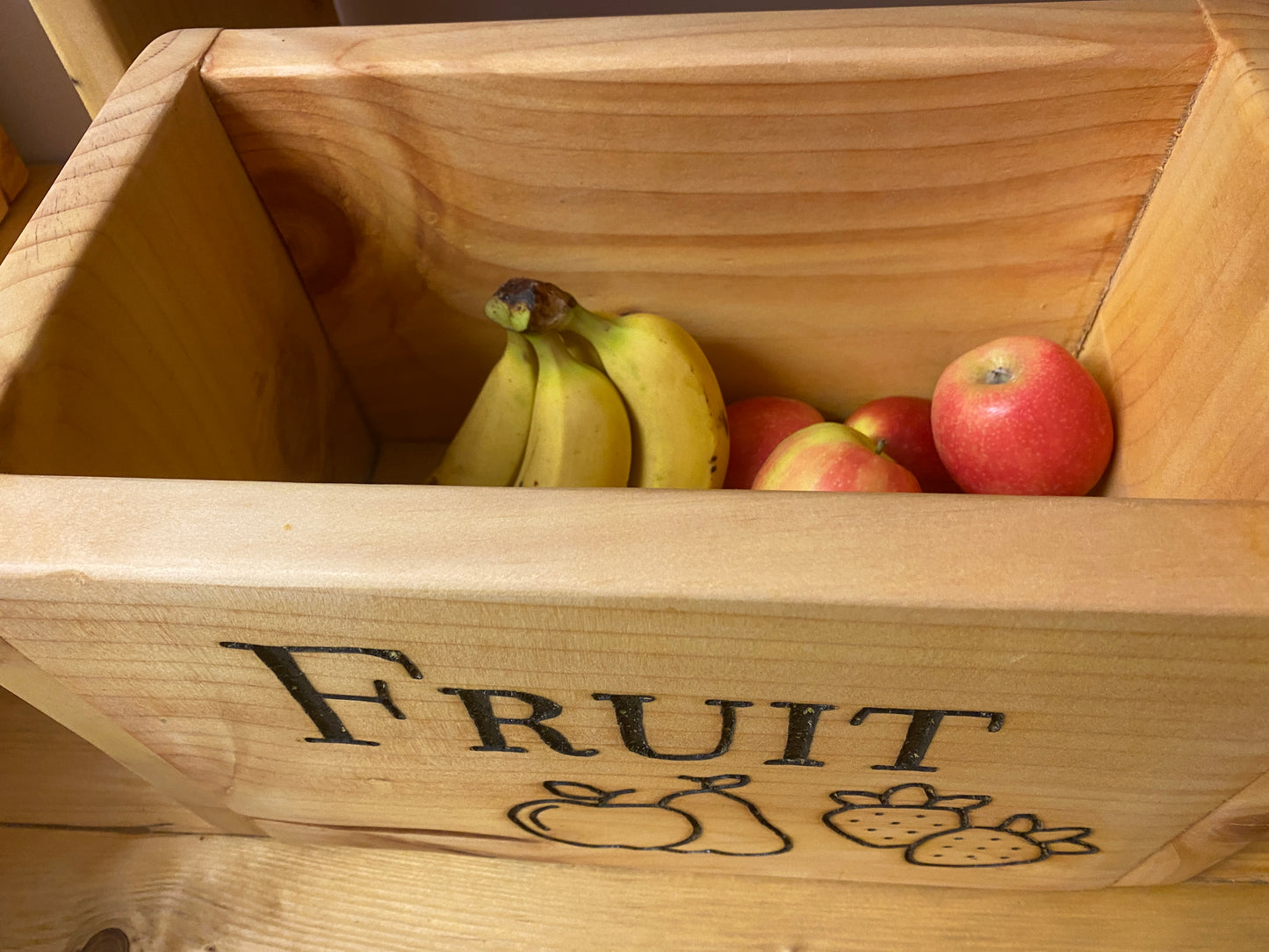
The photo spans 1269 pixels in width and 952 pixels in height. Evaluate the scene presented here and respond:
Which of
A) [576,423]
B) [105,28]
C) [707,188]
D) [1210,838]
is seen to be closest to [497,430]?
[576,423]

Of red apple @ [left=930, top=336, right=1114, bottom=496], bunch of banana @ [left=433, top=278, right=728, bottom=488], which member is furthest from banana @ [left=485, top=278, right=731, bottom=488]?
red apple @ [left=930, top=336, right=1114, bottom=496]

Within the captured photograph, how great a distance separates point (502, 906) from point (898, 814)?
0.67 feet

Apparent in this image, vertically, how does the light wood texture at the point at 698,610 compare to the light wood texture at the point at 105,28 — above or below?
below

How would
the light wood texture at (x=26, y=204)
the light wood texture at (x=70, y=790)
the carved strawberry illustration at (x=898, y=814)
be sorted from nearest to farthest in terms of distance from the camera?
the carved strawberry illustration at (x=898, y=814)
the light wood texture at (x=70, y=790)
the light wood texture at (x=26, y=204)

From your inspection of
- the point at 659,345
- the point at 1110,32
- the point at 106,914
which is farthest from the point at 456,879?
the point at 1110,32

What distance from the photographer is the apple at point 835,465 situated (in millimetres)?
445

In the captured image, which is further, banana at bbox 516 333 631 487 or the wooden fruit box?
banana at bbox 516 333 631 487

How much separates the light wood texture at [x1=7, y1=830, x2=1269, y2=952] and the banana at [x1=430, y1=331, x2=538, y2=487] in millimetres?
210

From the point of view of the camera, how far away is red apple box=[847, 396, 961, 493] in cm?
53

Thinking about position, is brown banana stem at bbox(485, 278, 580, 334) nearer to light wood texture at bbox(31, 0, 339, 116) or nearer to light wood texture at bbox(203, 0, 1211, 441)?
light wood texture at bbox(203, 0, 1211, 441)

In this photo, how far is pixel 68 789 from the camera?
51cm

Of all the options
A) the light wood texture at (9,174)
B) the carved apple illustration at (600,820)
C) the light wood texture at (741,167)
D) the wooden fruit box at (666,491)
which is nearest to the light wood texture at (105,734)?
the wooden fruit box at (666,491)

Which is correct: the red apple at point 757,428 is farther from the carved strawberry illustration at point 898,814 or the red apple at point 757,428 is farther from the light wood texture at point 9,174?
the light wood texture at point 9,174

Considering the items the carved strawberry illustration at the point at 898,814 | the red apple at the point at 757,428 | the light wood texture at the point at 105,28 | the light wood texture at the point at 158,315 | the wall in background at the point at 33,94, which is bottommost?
the carved strawberry illustration at the point at 898,814
